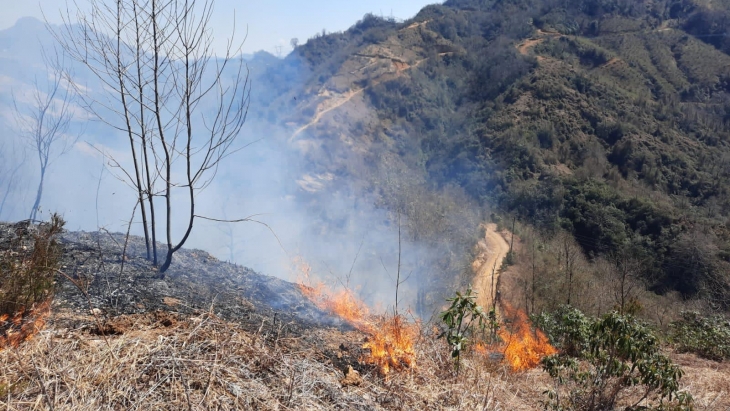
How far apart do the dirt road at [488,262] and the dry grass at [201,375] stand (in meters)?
15.1

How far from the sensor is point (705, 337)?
8578mm

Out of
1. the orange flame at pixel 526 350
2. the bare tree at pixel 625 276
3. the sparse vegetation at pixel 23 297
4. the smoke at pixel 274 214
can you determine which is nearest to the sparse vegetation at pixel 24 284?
the sparse vegetation at pixel 23 297

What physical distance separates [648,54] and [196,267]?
2137 inches

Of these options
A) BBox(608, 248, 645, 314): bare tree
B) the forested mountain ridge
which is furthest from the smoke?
BBox(608, 248, 645, 314): bare tree

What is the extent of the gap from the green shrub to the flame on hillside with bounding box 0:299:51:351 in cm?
1015

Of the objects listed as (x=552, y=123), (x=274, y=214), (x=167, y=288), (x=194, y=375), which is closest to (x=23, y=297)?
(x=194, y=375)

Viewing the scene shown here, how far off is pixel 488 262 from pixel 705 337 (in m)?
14.7

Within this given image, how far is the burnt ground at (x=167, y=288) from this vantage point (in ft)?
15.7

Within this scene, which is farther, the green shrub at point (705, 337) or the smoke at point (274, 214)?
the smoke at point (274, 214)

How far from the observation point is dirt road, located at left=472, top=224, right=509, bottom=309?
64.9ft

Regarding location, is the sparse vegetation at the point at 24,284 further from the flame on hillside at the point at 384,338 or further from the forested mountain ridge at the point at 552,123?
Result: the forested mountain ridge at the point at 552,123

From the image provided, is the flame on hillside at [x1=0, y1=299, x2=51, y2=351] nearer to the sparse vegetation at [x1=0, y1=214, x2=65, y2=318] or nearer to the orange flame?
the sparse vegetation at [x1=0, y1=214, x2=65, y2=318]

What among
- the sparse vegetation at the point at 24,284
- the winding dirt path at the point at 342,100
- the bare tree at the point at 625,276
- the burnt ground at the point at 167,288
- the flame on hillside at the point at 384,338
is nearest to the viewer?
the sparse vegetation at the point at 24,284

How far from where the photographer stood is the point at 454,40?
56.6 metres
